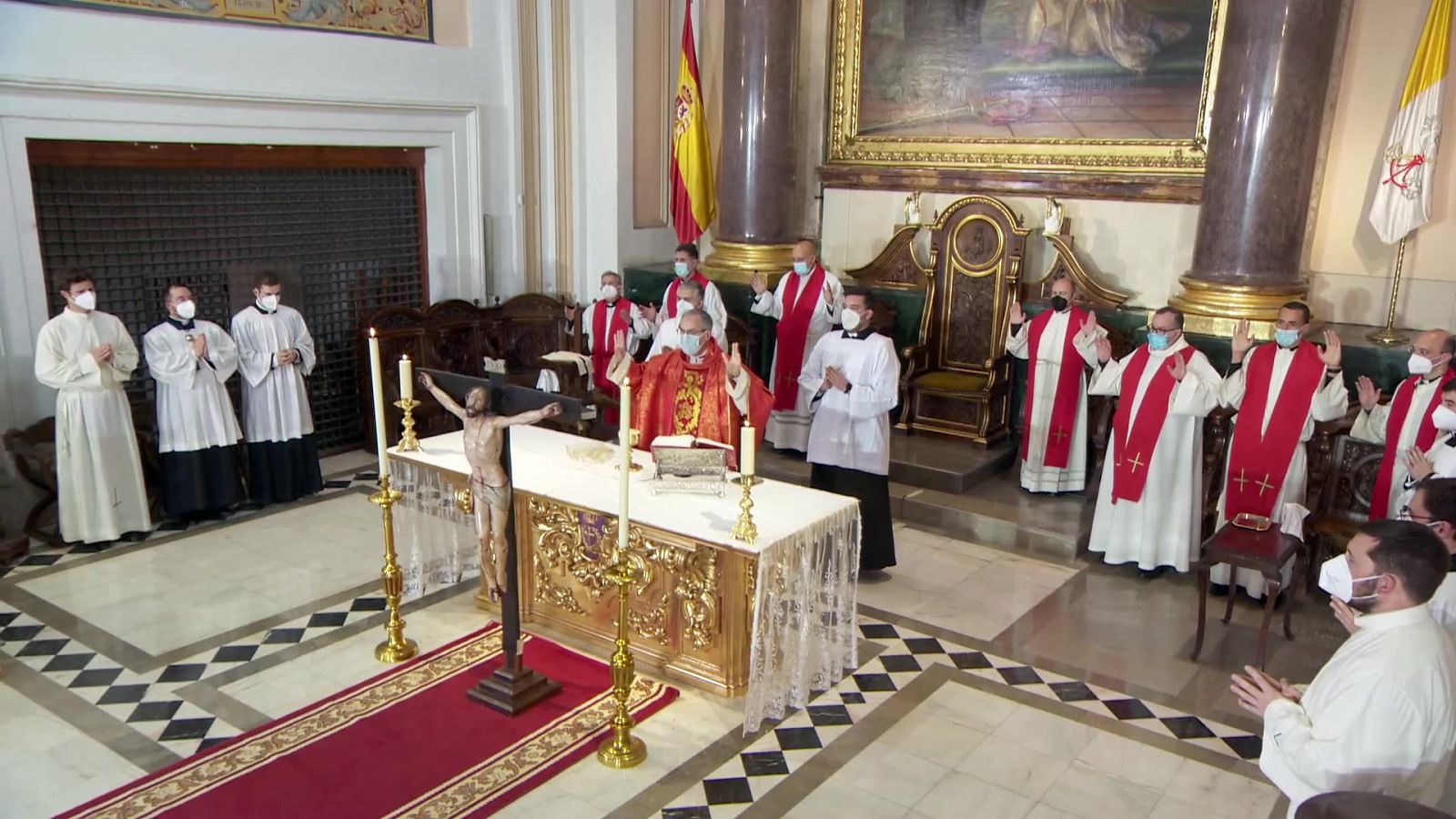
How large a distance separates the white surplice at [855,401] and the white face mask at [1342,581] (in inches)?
125

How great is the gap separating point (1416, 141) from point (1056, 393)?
3.10m

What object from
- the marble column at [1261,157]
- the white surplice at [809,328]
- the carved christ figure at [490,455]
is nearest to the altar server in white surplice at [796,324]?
the white surplice at [809,328]

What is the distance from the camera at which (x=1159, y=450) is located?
7285 millimetres

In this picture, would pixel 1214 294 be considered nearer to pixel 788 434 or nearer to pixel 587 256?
pixel 788 434

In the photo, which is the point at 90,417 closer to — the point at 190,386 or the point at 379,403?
the point at 190,386

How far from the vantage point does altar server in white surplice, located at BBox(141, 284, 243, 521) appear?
7809mm

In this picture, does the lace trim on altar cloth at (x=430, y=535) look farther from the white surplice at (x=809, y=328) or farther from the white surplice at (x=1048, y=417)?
the white surplice at (x=1048, y=417)

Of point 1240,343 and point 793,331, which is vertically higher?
point 1240,343

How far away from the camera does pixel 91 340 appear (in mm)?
7387

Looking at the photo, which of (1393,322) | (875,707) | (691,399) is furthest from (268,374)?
(1393,322)

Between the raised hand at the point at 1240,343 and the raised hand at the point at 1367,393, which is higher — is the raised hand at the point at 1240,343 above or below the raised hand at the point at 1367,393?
above

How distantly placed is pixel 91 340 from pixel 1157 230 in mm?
8319

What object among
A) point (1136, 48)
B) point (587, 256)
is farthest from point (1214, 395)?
Result: point (587, 256)

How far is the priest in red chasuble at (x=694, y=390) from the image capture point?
20.8 feet
